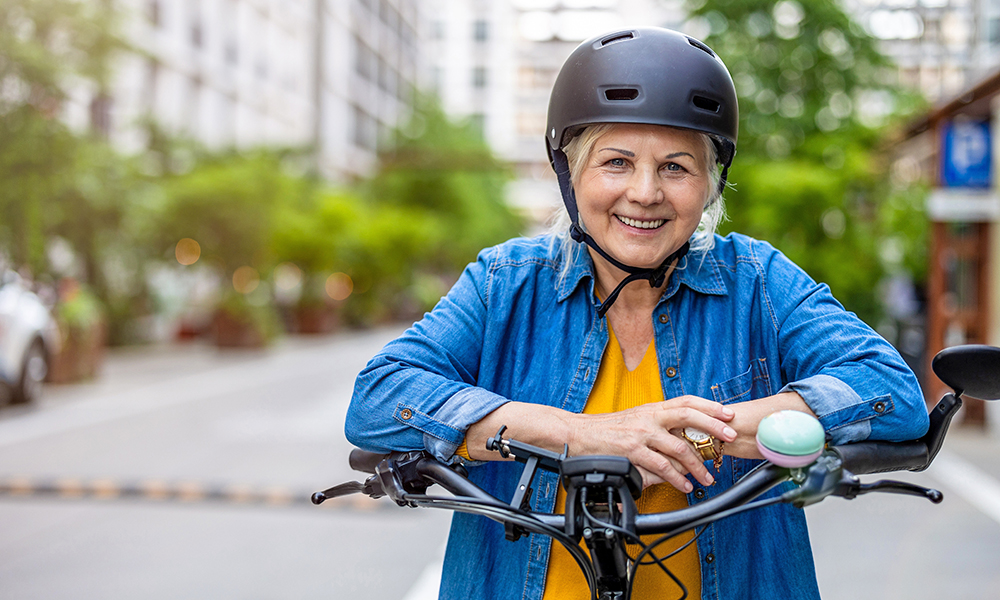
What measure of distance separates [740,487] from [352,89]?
174ft

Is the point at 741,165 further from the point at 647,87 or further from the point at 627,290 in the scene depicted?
the point at 647,87

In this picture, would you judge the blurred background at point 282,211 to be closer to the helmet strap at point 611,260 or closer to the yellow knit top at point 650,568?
→ the helmet strap at point 611,260

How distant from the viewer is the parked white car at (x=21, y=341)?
11.0 metres

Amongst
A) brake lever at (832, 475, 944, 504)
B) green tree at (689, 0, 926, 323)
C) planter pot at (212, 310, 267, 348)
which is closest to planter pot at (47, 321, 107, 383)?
planter pot at (212, 310, 267, 348)

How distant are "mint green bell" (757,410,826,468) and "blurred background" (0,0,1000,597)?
3.62ft

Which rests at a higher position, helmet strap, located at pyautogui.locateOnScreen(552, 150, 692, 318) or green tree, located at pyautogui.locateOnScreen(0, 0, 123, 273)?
green tree, located at pyautogui.locateOnScreen(0, 0, 123, 273)

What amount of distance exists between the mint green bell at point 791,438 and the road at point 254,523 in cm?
392

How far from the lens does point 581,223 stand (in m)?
2.06

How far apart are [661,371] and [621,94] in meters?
0.56

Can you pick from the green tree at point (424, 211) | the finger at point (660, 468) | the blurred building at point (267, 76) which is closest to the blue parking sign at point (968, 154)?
the finger at point (660, 468)

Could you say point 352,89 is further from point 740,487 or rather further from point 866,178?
point 740,487

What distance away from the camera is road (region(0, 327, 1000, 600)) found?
17.2 ft

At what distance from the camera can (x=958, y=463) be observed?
8.77 metres

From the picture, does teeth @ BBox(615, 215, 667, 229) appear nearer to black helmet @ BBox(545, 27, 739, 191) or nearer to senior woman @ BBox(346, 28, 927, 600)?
senior woman @ BBox(346, 28, 927, 600)
